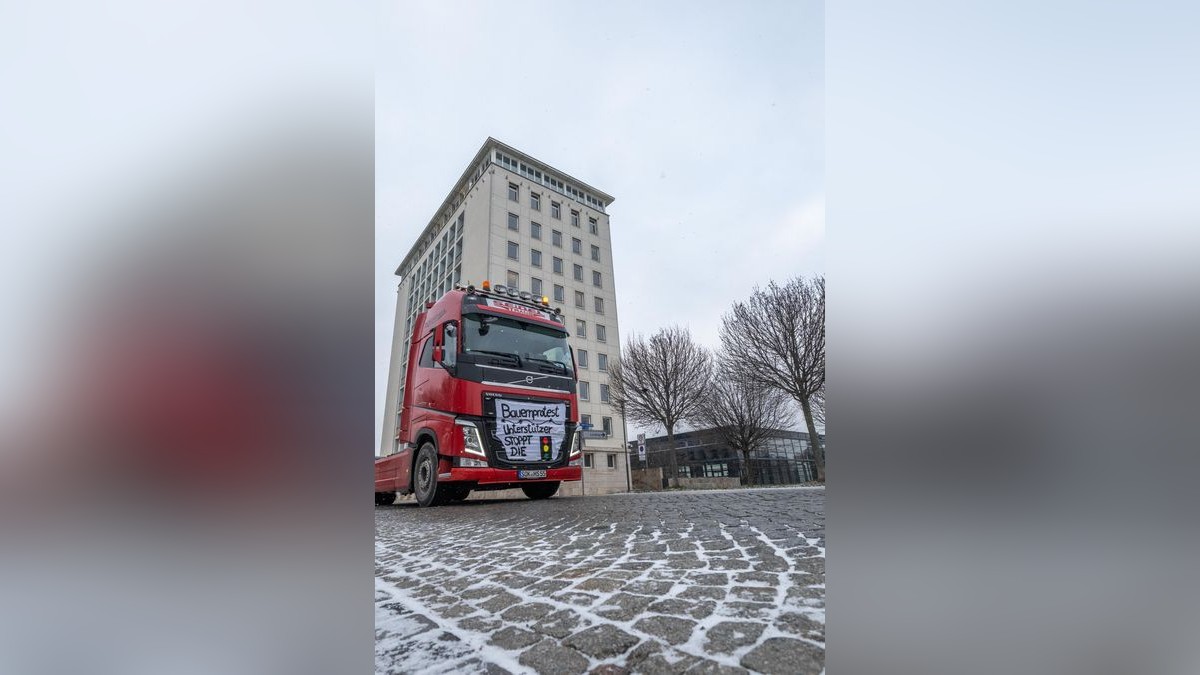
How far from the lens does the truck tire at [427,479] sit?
23.1ft

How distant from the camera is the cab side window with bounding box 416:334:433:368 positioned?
300 inches

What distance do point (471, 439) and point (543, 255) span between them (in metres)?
21.5

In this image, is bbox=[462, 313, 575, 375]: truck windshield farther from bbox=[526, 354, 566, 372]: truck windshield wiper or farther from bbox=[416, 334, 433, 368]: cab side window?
bbox=[416, 334, 433, 368]: cab side window

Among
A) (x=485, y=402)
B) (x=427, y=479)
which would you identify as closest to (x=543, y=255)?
(x=427, y=479)

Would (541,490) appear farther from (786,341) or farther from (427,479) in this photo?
(786,341)

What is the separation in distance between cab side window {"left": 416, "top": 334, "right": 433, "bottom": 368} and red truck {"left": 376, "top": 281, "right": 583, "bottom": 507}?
0.06 ft

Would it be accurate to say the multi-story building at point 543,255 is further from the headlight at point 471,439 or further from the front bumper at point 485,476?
the headlight at point 471,439

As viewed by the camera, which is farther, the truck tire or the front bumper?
the truck tire

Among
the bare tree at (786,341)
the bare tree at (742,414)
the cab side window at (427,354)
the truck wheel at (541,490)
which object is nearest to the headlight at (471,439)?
the cab side window at (427,354)

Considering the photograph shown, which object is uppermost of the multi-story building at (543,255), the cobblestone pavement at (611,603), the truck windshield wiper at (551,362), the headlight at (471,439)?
the multi-story building at (543,255)

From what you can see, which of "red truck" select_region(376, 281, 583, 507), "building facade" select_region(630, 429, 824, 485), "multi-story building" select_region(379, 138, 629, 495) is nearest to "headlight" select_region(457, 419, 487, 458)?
"red truck" select_region(376, 281, 583, 507)

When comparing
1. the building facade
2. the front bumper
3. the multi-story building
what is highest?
the multi-story building

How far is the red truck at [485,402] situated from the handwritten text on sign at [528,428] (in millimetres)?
14
